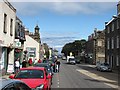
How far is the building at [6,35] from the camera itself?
26669 millimetres

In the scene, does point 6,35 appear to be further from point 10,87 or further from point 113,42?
point 113,42

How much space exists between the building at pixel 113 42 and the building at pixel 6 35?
71.2 ft

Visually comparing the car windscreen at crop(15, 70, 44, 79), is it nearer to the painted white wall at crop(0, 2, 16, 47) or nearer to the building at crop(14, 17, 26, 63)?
the painted white wall at crop(0, 2, 16, 47)

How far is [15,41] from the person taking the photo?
32719mm

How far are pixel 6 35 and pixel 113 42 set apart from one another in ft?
99.4

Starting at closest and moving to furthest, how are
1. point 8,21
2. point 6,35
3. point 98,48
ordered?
1. point 6,35
2. point 8,21
3. point 98,48

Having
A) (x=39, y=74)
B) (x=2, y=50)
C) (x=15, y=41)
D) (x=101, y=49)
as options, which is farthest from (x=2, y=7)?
(x=101, y=49)

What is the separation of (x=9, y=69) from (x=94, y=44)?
6175 centimetres

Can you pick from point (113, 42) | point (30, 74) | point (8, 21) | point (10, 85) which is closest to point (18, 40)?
point (8, 21)

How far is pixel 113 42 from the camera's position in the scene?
5534cm

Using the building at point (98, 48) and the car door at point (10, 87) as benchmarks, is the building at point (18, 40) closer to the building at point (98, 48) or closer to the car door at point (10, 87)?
the car door at point (10, 87)

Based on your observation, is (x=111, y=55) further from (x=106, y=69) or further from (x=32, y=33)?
(x=32, y=33)

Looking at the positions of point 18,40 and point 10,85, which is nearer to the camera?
point 10,85

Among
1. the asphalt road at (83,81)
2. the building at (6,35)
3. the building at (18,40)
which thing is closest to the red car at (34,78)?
the asphalt road at (83,81)
